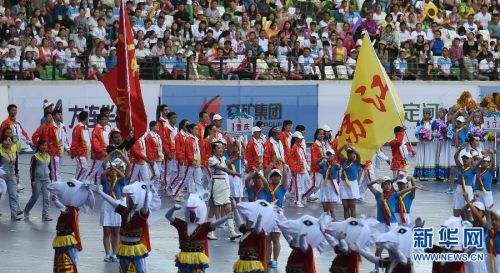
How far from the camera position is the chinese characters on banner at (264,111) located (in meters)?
36.8

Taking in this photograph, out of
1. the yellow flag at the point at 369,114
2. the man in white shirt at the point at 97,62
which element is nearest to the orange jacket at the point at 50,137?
the yellow flag at the point at 369,114

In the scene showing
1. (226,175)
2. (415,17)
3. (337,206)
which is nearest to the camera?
(226,175)

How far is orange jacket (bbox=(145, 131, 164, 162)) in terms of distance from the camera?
95.5 ft

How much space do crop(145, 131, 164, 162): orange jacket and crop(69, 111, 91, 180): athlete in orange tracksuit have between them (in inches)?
42.8

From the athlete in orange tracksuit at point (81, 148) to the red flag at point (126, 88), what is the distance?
10.2 ft

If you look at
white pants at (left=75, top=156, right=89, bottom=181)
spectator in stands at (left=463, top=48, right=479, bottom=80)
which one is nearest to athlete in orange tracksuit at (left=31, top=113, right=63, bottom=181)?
white pants at (left=75, top=156, right=89, bottom=181)

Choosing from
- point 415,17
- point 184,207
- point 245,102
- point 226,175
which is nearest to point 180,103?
point 245,102

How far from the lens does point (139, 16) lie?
36.6 meters

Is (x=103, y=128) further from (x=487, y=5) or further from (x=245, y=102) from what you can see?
(x=487, y=5)

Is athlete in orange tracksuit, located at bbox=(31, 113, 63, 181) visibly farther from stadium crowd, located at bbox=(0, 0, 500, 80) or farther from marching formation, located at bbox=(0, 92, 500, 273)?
stadium crowd, located at bbox=(0, 0, 500, 80)

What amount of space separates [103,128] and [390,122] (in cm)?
539

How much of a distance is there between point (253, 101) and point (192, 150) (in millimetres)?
8796

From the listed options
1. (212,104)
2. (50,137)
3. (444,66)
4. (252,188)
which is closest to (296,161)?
(50,137)

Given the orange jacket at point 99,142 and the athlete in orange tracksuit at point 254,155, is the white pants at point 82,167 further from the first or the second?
the athlete in orange tracksuit at point 254,155
